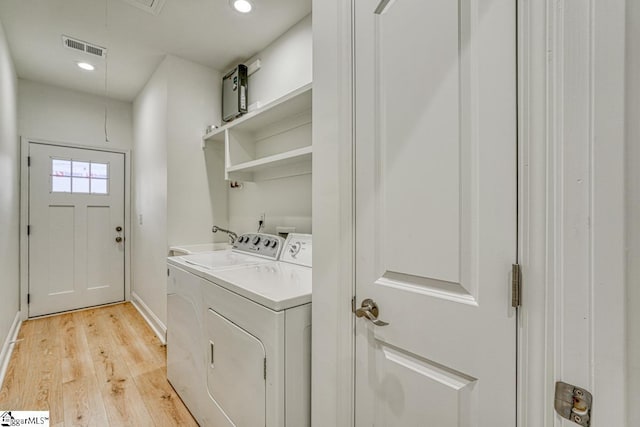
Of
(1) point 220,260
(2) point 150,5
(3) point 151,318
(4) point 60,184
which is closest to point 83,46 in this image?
(2) point 150,5

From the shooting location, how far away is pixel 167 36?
237 cm

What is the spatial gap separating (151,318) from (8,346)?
1043 millimetres

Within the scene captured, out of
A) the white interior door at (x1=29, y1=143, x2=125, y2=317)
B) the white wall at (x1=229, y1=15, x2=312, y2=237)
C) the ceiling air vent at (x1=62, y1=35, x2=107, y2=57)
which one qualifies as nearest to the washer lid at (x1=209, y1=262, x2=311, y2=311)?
the white wall at (x1=229, y1=15, x2=312, y2=237)

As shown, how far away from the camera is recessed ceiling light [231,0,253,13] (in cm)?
197

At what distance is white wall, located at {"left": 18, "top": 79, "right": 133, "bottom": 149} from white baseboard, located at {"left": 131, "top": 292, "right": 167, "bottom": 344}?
6.50 ft

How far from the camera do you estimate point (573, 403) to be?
521 millimetres

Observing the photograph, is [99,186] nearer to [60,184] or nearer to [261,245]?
[60,184]

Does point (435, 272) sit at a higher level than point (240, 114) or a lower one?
lower

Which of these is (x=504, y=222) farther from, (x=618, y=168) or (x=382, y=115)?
(x=382, y=115)

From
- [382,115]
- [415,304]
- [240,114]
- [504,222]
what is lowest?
[415,304]

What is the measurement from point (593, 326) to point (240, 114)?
8.65ft

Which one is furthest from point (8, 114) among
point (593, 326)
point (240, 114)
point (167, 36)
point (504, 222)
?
point (593, 326)

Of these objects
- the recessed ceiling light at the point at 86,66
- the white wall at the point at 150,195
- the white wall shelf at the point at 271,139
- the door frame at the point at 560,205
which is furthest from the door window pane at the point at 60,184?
the door frame at the point at 560,205

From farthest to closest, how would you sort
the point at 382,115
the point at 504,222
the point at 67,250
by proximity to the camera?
the point at 67,250 → the point at 382,115 → the point at 504,222
